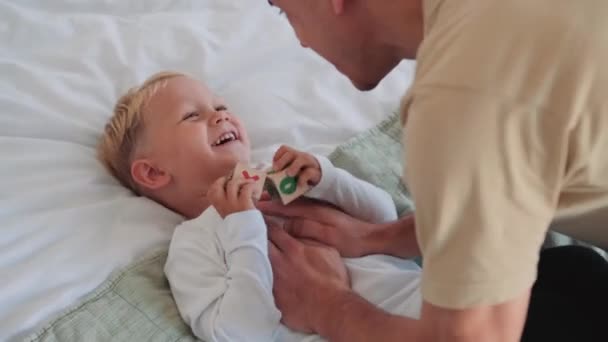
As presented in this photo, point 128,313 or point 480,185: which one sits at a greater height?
point 480,185

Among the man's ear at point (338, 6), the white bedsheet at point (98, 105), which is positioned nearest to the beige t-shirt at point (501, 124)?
the man's ear at point (338, 6)

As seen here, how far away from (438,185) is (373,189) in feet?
2.18

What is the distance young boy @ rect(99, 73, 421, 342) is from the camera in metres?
1.13

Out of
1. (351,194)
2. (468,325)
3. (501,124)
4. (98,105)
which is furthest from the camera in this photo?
(98,105)

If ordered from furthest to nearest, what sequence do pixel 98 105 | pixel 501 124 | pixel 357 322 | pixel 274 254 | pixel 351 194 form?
pixel 98 105
pixel 351 194
pixel 274 254
pixel 357 322
pixel 501 124

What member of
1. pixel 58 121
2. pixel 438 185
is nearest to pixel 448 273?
pixel 438 185

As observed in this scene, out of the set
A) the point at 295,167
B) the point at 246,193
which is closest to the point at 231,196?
the point at 246,193

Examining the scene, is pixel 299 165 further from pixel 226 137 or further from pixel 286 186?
pixel 226 137

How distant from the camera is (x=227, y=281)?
1.15 meters

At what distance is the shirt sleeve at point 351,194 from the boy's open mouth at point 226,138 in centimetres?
17

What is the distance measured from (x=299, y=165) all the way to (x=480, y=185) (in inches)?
24.9

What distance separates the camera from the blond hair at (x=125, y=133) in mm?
1418

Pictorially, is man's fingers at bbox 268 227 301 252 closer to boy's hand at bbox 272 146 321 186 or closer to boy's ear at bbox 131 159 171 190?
boy's hand at bbox 272 146 321 186

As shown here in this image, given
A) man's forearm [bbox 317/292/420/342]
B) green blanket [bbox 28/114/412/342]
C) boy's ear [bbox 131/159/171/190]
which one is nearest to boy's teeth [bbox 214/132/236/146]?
boy's ear [bbox 131/159/171/190]
